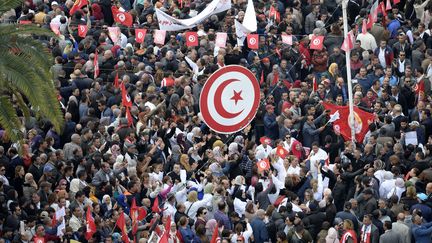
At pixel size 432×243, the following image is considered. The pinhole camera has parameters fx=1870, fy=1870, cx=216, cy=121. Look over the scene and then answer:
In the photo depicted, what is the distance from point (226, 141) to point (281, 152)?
154 cm

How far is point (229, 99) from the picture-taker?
1378 inches

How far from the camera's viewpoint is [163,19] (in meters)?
46.5

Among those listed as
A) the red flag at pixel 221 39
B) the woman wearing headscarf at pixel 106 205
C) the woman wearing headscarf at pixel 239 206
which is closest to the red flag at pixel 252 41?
the red flag at pixel 221 39

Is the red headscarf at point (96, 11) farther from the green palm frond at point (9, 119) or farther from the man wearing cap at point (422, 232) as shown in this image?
the man wearing cap at point (422, 232)

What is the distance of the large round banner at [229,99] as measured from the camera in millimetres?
34781

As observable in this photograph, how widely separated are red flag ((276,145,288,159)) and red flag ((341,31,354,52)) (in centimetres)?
332

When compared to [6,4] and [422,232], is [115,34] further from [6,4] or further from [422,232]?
[422,232]

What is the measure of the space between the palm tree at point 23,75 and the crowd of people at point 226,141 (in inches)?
29.9

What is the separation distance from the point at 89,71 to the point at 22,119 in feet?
11.9

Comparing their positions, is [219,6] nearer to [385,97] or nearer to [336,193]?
[385,97]

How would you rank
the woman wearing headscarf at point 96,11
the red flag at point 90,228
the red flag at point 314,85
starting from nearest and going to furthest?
the red flag at point 90,228 → the red flag at point 314,85 → the woman wearing headscarf at point 96,11

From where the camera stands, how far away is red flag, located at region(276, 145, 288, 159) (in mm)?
41531

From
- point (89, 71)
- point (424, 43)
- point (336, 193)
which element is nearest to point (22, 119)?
point (89, 71)

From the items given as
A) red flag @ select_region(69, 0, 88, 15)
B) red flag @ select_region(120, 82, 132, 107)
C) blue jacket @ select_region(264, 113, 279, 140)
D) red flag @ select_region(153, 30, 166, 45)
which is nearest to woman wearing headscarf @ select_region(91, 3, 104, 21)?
red flag @ select_region(69, 0, 88, 15)
